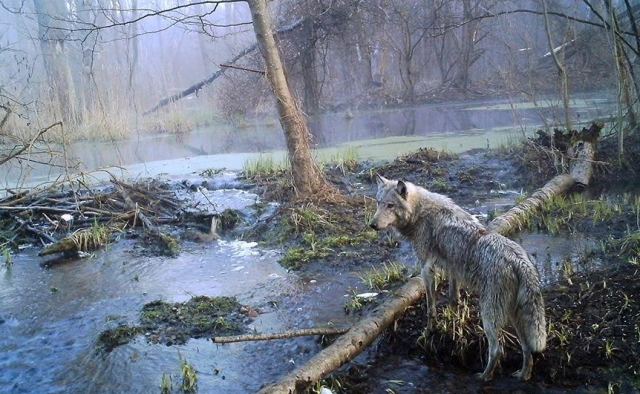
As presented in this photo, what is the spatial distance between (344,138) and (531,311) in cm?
1468

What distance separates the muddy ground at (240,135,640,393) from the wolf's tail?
0.41m

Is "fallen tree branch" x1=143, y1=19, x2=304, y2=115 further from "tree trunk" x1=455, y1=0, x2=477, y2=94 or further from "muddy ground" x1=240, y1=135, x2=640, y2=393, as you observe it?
"muddy ground" x1=240, y1=135, x2=640, y2=393

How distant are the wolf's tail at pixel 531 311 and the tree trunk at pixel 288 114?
5.69 m

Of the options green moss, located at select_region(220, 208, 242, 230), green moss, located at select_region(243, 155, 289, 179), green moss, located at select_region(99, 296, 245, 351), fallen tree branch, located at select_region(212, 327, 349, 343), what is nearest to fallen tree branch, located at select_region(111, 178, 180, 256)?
green moss, located at select_region(220, 208, 242, 230)

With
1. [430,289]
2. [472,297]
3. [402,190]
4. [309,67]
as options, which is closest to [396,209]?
[402,190]

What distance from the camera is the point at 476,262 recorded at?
4.66 m

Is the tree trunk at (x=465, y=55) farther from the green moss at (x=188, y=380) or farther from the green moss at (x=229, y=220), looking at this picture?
the green moss at (x=188, y=380)

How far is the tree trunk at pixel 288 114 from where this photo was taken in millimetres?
9211

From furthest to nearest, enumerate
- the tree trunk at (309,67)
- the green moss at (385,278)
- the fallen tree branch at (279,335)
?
the tree trunk at (309,67) → the green moss at (385,278) → the fallen tree branch at (279,335)

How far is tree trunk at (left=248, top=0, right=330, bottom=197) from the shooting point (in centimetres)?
921

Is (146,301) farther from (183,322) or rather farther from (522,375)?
(522,375)

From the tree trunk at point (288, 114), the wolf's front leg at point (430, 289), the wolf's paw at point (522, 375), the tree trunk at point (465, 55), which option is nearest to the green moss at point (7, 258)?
the tree trunk at point (288, 114)

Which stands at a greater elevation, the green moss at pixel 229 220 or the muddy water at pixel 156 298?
the green moss at pixel 229 220

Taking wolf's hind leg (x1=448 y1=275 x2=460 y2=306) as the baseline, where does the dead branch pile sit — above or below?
above
